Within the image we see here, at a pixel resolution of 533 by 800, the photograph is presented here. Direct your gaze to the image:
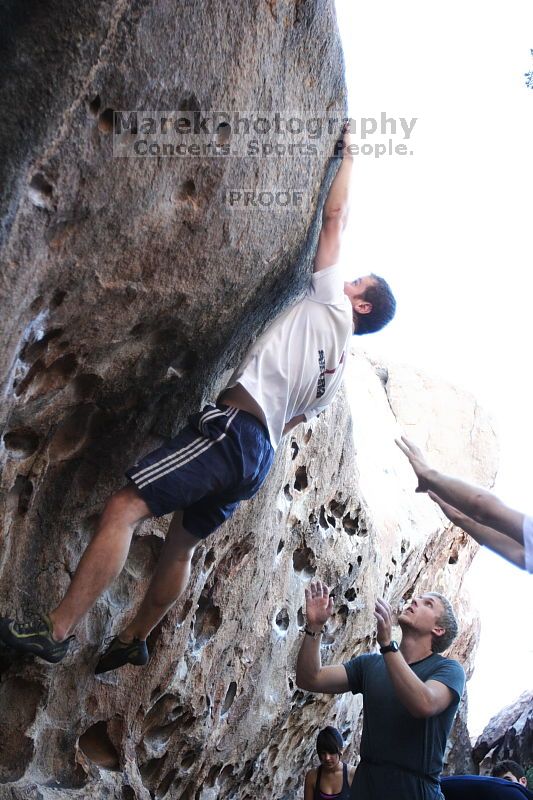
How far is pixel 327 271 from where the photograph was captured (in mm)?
3371

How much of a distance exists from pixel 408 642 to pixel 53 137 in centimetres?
270

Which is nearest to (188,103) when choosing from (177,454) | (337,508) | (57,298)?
(57,298)

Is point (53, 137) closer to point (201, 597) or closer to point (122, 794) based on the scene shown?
point (201, 597)

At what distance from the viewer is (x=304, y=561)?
206 inches

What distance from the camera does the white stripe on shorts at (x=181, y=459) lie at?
289 centimetres

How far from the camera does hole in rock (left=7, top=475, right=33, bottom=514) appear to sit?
124 inches

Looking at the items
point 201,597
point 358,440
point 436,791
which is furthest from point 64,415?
point 358,440

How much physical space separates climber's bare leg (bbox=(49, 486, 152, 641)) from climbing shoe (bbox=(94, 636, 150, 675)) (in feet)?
1.82

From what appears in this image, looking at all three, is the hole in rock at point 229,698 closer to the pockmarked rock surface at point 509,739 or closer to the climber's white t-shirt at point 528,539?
the climber's white t-shirt at point 528,539

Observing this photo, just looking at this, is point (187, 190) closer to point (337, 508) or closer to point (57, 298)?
point (57, 298)

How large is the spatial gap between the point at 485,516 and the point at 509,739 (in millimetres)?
6988

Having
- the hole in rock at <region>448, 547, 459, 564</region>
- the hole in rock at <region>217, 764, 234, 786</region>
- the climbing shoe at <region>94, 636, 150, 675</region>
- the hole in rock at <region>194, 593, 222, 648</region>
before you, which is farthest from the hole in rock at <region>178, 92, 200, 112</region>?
the hole in rock at <region>448, 547, 459, 564</region>

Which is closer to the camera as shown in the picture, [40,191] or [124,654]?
[40,191]

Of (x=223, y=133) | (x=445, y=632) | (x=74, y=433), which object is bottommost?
(x=445, y=632)
